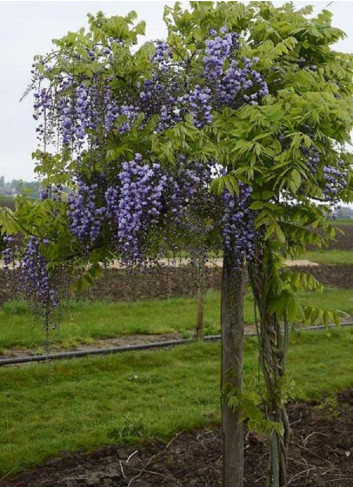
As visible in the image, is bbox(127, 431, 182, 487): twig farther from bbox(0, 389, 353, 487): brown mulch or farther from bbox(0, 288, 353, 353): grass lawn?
bbox(0, 288, 353, 353): grass lawn

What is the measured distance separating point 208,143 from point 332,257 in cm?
2521

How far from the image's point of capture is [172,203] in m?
5.05

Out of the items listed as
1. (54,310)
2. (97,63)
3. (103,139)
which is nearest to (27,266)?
(54,310)

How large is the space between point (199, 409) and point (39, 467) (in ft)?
7.78

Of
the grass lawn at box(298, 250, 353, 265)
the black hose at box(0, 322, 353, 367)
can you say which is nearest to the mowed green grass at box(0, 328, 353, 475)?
the black hose at box(0, 322, 353, 367)

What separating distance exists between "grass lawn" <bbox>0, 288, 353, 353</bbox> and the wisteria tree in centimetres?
562

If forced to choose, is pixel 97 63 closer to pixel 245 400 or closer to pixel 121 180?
pixel 121 180

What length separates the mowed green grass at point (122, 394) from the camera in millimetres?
7586

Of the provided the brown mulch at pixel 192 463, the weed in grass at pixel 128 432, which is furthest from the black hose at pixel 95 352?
the brown mulch at pixel 192 463

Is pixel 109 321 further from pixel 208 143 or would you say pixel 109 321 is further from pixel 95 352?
pixel 208 143

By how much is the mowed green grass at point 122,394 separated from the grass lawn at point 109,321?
1176 millimetres

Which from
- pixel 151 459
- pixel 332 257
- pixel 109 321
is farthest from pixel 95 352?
pixel 332 257

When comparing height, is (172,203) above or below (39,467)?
above

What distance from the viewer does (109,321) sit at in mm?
13609
